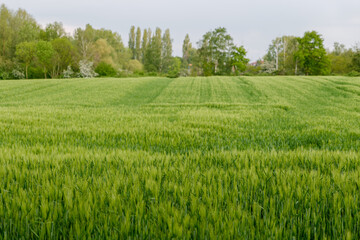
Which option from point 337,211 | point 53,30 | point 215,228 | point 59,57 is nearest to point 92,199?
point 215,228

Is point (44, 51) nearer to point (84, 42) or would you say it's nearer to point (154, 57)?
point (84, 42)

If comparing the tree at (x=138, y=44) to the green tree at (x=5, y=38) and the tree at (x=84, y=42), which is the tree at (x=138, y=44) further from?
the green tree at (x=5, y=38)

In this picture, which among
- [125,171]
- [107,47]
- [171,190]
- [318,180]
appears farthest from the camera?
[107,47]

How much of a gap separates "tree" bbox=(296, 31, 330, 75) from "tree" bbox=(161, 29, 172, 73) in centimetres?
5091

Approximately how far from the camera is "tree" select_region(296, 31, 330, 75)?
59875 millimetres

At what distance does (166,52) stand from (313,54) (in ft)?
206

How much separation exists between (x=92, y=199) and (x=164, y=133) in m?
4.01

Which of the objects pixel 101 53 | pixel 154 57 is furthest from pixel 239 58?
pixel 101 53

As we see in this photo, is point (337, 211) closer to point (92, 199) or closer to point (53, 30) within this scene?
point (92, 199)

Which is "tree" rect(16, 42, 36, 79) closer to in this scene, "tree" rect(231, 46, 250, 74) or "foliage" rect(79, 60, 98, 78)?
"foliage" rect(79, 60, 98, 78)

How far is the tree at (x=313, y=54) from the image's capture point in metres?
59.9

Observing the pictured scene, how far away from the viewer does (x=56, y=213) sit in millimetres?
1609

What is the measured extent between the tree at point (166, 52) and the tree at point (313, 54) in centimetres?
5091

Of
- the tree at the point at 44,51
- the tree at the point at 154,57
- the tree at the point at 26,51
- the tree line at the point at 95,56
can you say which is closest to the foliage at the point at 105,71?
the tree line at the point at 95,56
